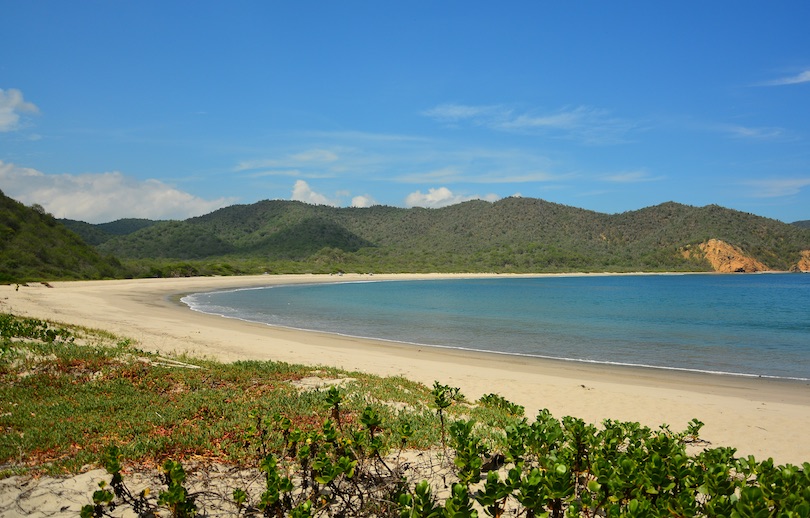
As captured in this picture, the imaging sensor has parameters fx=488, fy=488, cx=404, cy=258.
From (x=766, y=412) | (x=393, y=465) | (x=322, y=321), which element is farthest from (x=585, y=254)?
(x=393, y=465)

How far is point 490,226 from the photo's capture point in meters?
155

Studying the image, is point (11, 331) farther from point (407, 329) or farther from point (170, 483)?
point (407, 329)

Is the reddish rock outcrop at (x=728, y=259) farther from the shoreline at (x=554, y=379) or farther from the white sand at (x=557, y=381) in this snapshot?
the white sand at (x=557, y=381)

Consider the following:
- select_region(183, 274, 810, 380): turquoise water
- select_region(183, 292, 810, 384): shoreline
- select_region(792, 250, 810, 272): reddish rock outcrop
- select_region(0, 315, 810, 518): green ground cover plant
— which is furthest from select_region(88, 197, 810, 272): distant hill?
select_region(0, 315, 810, 518): green ground cover plant

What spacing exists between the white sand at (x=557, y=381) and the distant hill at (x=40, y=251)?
31343 mm

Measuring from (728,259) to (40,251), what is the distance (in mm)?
138284

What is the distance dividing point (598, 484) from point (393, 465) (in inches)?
90.0

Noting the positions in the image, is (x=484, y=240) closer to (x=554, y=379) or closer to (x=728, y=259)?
(x=728, y=259)

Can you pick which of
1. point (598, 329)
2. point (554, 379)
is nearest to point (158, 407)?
point (554, 379)

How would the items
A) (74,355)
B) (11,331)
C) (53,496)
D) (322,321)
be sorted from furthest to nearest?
(322,321) → (11,331) → (74,355) → (53,496)

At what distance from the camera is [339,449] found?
5.05m

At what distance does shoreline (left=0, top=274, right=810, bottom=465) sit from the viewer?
9.81 meters

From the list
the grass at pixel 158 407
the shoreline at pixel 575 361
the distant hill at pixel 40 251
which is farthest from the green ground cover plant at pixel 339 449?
the distant hill at pixel 40 251

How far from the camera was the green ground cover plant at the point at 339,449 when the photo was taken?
12.3ft
